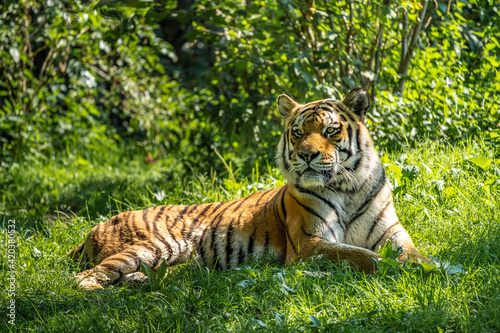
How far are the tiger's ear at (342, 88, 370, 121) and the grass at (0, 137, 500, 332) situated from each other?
2.93 ft

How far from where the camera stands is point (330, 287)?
2.92m

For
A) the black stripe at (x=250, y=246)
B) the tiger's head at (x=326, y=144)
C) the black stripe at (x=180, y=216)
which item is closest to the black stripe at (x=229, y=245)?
the black stripe at (x=250, y=246)

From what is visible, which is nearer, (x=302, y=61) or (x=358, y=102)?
(x=358, y=102)

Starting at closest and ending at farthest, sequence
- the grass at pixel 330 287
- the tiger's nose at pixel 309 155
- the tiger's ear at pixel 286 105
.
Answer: the grass at pixel 330 287, the tiger's nose at pixel 309 155, the tiger's ear at pixel 286 105

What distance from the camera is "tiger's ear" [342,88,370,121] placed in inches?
146

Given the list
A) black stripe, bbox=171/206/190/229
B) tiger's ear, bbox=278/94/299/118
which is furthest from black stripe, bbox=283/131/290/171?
black stripe, bbox=171/206/190/229

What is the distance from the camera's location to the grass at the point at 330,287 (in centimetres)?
253

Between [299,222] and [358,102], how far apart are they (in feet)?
3.20

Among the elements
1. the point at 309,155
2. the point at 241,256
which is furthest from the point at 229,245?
the point at 309,155

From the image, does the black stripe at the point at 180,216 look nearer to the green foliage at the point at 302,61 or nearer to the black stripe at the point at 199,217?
the black stripe at the point at 199,217

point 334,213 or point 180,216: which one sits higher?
point 334,213

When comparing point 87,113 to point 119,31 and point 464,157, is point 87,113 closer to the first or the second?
point 119,31

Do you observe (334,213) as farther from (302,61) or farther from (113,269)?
(302,61)

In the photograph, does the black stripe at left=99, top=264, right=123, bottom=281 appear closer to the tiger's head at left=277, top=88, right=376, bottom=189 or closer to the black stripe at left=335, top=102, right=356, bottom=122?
the tiger's head at left=277, top=88, right=376, bottom=189
